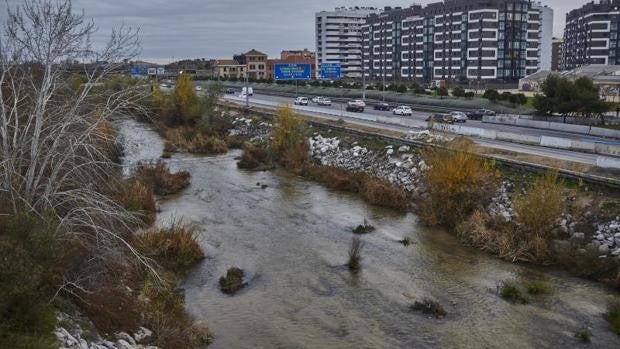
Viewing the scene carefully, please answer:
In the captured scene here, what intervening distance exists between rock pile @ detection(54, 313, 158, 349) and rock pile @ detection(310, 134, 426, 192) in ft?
69.4

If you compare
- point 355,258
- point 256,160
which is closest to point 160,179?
point 256,160

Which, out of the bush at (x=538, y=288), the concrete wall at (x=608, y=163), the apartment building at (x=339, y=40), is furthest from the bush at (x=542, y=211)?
the apartment building at (x=339, y=40)

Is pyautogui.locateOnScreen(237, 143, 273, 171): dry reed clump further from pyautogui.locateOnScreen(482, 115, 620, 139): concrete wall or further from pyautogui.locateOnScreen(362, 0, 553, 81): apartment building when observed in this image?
pyautogui.locateOnScreen(362, 0, 553, 81): apartment building

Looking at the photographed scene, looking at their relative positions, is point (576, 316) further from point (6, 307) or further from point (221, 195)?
point (221, 195)

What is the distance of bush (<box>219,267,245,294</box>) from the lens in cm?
2009

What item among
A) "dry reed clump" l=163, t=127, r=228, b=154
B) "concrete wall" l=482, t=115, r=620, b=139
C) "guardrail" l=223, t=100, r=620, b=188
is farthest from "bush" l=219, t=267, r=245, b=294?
"concrete wall" l=482, t=115, r=620, b=139

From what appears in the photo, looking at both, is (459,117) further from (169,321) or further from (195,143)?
(169,321)

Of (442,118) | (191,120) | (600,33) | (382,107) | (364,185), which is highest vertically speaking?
(600,33)

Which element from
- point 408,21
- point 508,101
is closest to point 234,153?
point 508,101

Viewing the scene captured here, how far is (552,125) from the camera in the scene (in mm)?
50156

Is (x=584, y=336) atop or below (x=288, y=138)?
below

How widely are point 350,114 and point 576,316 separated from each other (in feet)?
141

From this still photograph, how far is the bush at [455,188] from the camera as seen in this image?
27.1m

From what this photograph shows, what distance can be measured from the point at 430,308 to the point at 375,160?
2166 cm
